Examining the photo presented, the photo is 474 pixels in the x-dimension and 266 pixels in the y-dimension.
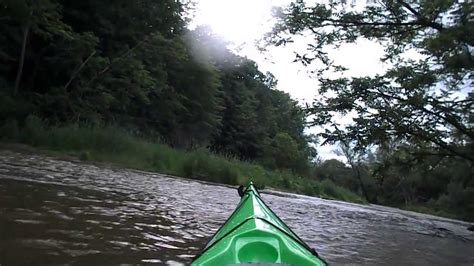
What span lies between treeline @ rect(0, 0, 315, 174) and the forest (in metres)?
0.07

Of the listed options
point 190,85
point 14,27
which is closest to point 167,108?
point 190,85

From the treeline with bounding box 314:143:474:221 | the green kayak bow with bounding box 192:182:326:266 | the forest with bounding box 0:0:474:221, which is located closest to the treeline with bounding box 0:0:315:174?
the forest with bounding box 0:0:474:221

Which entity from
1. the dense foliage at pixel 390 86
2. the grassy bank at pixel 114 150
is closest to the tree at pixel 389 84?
the dense foliage at pixel 390 86

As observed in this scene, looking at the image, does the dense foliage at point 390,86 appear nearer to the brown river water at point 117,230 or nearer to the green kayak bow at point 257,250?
the brown river water at point 117,230

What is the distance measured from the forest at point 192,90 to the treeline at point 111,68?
0.23 ft

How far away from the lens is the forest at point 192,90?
9961 millimetres

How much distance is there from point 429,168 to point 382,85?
3021 mm

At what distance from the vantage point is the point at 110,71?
22.0 metres

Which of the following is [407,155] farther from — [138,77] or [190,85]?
[190,85]

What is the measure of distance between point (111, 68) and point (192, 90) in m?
14.4

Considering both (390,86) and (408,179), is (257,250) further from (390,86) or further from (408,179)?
(408,179)

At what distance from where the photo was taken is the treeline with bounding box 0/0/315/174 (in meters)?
18.0

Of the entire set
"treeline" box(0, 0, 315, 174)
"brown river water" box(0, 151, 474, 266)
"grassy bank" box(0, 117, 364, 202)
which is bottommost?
"brown river water" box(0, 151, 474, 266)

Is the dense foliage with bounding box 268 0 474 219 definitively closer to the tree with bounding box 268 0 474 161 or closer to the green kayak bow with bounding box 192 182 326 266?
the tree with bounding box 268 0 474 161
